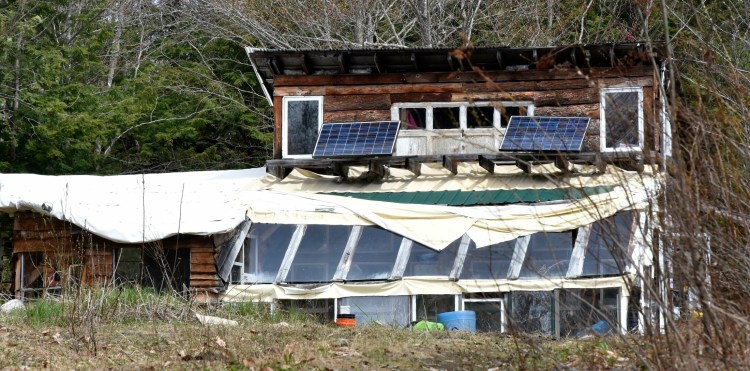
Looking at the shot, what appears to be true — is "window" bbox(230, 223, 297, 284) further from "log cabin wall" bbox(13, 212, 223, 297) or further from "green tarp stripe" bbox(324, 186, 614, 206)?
"green tarp stripe" bbox(324, 186, 614, 206)

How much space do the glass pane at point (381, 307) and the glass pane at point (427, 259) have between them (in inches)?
17.4

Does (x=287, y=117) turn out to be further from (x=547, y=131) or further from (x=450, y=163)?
(x=547, y=131)

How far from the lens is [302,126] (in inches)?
827

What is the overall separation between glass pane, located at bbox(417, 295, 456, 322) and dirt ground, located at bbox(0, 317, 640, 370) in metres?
3.82

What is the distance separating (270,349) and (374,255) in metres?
6.54

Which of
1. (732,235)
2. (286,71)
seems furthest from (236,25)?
(732,235)

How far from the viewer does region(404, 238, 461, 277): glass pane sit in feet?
55.3

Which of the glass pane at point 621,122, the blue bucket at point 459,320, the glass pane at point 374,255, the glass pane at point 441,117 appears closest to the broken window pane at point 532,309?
the blue bucket at point 459,320

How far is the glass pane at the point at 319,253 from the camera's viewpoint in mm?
17141

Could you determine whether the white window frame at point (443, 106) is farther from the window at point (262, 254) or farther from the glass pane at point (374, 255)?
the window at point (262, 254)

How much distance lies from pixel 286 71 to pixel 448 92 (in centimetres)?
312

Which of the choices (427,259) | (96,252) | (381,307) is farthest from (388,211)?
(96,252)

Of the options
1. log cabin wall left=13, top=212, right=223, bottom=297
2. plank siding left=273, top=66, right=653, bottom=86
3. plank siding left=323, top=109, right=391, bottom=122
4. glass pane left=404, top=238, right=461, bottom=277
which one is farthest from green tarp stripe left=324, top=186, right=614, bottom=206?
log cabin wall left=13, top=212, right=223, bottom=297

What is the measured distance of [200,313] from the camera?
13.6m
